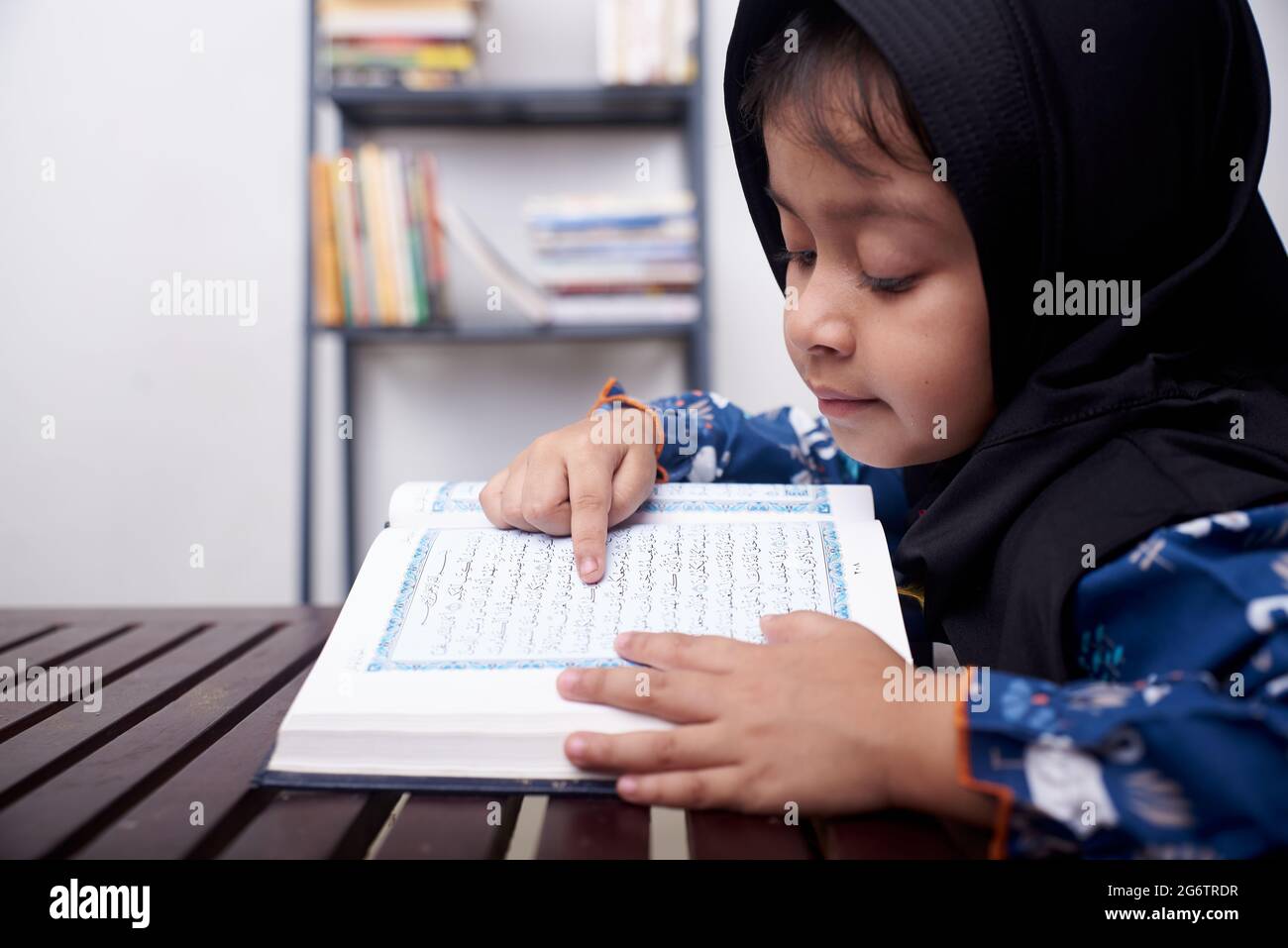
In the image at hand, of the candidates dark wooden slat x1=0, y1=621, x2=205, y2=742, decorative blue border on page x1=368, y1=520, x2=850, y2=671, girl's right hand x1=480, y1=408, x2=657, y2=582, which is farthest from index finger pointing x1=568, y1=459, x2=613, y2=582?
dark wooden slat x1=0, y1=621, x2=205, y2=742

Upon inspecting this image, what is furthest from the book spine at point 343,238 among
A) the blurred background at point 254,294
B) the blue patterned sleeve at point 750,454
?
the blue patterned sleeve at point 750,454

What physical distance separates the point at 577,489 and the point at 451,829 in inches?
12.2

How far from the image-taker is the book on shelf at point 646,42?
6.07ft

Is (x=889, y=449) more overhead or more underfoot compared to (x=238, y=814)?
more overhead

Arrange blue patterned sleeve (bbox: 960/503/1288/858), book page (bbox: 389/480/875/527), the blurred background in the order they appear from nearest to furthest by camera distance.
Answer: blue patterned sleeve (bbox: 960/503/1288/858) → book page (bbox: 389/480/875/527) → the blurred background

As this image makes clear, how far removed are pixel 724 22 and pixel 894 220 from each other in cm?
163

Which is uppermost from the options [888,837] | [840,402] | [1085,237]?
[1085,237]

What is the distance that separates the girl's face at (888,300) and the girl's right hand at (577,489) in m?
0.17

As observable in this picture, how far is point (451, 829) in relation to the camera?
0.46 m

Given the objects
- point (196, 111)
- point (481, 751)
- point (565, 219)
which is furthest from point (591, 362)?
point (481, 751)

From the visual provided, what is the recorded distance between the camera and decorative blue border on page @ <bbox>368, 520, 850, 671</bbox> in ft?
1.80

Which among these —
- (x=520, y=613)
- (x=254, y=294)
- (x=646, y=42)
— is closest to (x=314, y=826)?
(x=520, y=613)

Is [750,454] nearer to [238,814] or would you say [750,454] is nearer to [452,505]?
[452,505]

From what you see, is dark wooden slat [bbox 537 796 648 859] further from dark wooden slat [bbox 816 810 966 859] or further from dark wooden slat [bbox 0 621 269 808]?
dark wooden slat [bbox 0 621 269 808]
